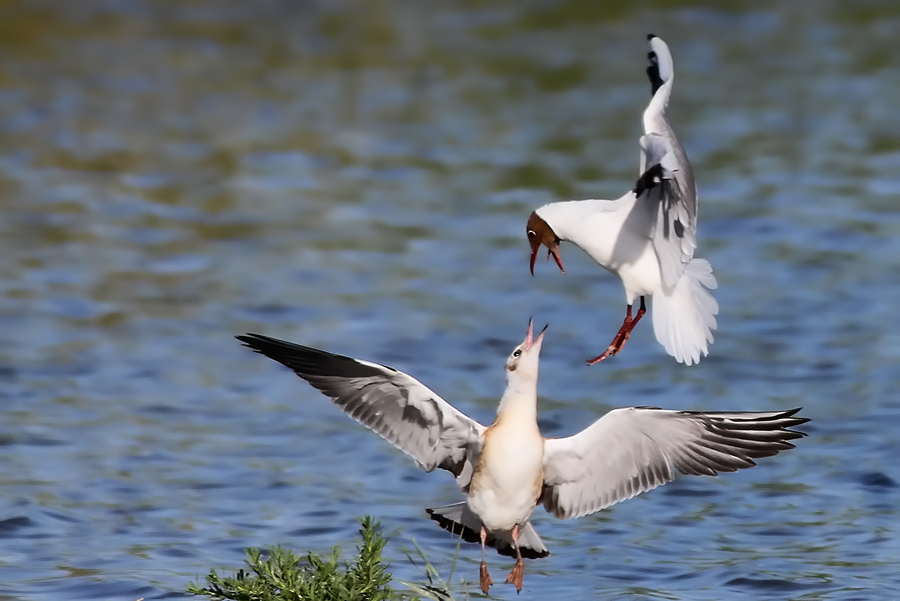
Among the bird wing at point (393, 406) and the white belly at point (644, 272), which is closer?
the white belly at point (644, 272)

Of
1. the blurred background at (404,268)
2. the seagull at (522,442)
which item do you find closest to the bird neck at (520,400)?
the seagull at (522,442)

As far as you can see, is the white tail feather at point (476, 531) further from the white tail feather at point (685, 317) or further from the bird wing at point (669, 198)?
the bird wing at point (669, 198)

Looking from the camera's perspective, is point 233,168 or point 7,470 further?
point 233,168

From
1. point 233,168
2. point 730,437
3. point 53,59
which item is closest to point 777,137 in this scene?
point 233,168

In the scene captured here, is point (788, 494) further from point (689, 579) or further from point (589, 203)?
point (589, 203)

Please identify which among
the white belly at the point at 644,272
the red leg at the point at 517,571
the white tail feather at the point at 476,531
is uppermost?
the white belly at the point at 644,272

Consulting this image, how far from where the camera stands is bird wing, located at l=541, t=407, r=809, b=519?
677 cm

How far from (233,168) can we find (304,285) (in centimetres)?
279

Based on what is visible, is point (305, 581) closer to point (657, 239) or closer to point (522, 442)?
point (522, 442)

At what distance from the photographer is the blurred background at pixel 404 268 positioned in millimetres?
8922

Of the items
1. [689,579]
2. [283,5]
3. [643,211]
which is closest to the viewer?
[643,211]

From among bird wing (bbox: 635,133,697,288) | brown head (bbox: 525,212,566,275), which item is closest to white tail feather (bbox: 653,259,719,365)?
bird wing (bbox: 635,133,697,288)

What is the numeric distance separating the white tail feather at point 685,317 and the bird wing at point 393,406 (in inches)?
37.6

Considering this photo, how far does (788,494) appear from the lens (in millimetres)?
9430
